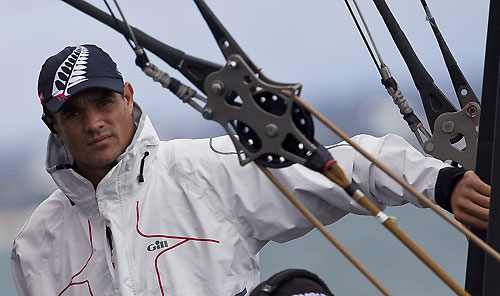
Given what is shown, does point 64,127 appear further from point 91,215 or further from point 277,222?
point 277,222

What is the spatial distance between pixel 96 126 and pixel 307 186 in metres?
0.33

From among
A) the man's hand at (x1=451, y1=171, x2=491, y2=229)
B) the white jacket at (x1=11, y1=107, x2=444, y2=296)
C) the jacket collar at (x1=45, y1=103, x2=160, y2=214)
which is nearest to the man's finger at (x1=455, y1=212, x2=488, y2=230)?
the man's hand at (x1=451, y1=171, x2=491, y2=229)

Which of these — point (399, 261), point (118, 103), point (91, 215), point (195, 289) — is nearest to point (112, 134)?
point (118, 103)

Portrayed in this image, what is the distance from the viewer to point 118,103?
1392mm

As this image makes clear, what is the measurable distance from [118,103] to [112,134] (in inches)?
2.1

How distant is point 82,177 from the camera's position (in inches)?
56.0

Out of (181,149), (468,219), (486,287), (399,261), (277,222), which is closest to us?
(486,287)

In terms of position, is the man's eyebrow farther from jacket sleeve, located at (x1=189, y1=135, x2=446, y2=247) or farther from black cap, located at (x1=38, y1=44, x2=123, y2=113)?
jacket sleeve, located at (x1=189, y1=135, x2=446, y2=247)

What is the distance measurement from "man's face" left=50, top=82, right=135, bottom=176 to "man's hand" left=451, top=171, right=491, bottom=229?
53 centimetres

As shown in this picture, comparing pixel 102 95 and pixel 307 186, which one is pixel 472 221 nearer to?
pixel 307 186

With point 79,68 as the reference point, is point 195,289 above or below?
below

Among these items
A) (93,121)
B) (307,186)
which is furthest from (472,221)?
(93,121)

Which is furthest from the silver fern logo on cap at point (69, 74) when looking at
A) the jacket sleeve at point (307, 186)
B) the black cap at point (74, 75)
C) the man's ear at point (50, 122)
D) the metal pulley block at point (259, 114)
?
the metal pulley block at point (259, 114)

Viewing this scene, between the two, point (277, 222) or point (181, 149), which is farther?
point (181, 149)
